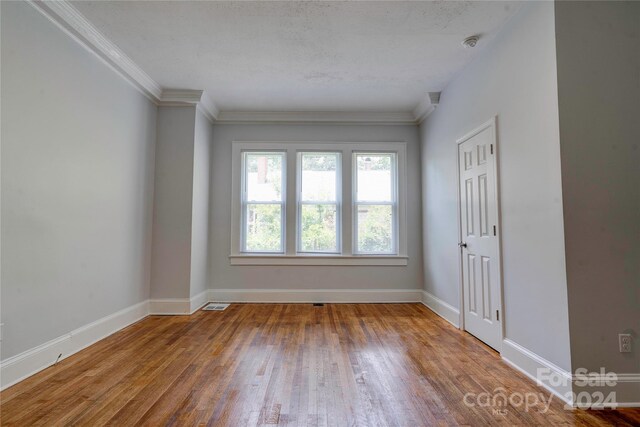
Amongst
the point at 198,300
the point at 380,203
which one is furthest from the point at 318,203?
the point at 198,300

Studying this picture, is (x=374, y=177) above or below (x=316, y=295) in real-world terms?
above

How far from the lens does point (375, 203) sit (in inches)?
190

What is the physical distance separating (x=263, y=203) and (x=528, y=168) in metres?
3.46

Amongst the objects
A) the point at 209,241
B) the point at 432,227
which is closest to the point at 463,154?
the point at 432,227

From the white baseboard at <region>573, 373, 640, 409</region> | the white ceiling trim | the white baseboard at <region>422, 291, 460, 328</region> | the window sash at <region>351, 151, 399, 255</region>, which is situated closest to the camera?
the white baseboard at <region>573, 373, 640, 409</region>

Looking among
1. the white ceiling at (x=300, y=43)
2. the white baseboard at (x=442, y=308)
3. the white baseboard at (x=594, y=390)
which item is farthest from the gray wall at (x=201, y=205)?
the white baseboard at (x=594, y=390)

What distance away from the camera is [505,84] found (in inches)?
104

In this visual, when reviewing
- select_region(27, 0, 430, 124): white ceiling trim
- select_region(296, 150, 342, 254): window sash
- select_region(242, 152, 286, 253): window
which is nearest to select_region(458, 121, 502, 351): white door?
select_region(27, 0, 430, 124): white ceiling trim

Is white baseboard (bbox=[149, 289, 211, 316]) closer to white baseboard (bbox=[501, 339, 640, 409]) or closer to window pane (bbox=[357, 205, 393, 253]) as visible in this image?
window pane (bbox=[357, 205, 393, 253])

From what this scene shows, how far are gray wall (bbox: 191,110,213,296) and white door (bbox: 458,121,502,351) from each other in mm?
3257

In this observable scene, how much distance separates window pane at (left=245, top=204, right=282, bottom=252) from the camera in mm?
4805

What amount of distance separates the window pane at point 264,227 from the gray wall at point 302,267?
1.01ft

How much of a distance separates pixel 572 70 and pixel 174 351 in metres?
3.69

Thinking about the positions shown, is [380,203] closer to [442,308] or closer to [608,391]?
[442,308]
